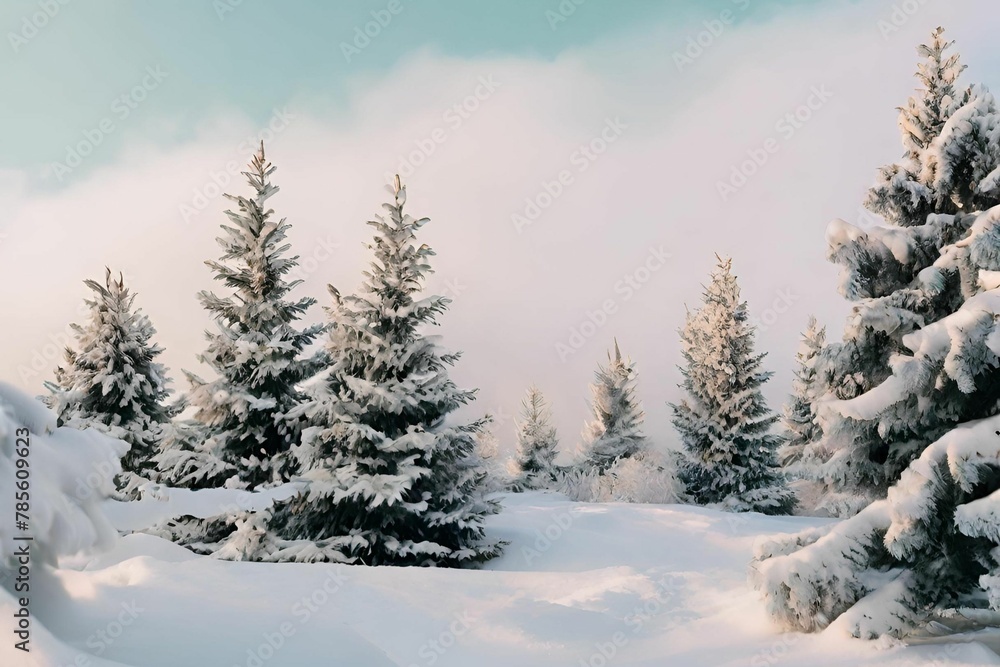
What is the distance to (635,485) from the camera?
19562 millimetres

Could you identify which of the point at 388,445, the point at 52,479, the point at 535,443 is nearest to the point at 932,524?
the point at 52,479

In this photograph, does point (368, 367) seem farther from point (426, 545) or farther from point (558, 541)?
point (558, 541)

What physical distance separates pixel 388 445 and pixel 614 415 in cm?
2375

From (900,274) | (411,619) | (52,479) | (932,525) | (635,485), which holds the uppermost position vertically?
(900,274)

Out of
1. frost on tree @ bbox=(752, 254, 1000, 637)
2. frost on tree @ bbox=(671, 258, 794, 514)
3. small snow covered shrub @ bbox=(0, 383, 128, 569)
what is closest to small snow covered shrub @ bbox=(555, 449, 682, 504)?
frost on tree @ bbox=(671, 258, 794, 514)

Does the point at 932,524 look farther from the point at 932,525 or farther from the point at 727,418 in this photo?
the point at 727,418

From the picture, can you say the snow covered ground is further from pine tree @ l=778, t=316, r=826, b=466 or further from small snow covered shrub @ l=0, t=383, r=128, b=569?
pine tree @ l=778, t=316, r=826, b=466

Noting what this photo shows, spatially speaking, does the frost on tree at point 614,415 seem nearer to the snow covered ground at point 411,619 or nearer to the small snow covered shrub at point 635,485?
the small snow covered shrub at point 635,485

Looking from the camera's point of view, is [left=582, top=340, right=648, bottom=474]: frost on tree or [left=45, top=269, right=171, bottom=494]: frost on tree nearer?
[left=45, top=269, right=171, bottom=494]: frost on tree

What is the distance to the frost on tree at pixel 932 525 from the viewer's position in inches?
187

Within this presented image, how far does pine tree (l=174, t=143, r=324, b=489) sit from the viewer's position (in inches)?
461

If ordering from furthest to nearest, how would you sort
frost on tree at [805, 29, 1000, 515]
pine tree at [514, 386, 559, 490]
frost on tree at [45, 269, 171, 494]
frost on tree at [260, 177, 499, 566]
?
pine tree at [514, 386, 559, 490] → frost on tree at [45, 269, 171, 494] → frost on tree at [260, 177, 499, 566] → frost on tree at [805, 29, 1000, 515]

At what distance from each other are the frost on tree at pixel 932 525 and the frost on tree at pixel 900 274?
0.60 m

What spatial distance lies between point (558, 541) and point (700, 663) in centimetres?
633
